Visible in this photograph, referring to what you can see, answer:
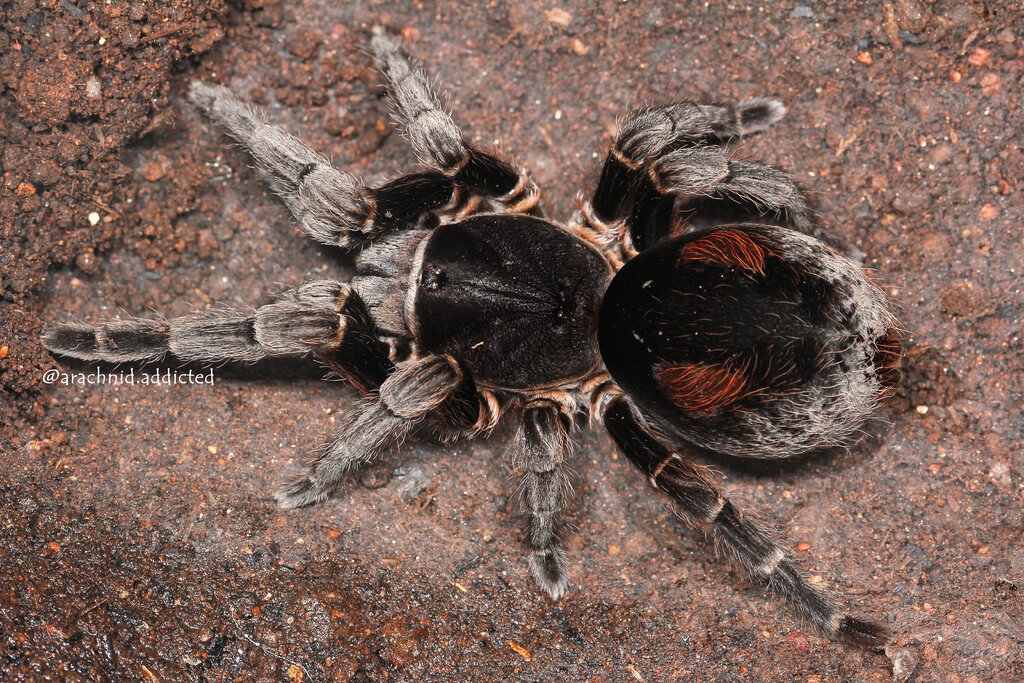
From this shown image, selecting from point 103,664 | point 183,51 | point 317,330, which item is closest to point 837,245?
point 317,330

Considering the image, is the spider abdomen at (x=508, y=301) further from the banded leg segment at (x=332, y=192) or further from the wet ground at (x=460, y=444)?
the wet ground at (x=460, y=444)

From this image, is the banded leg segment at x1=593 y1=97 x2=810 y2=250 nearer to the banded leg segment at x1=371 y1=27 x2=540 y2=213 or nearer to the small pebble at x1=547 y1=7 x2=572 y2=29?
the banded leg segment at x1=371 y1=27 x2=540 y2=213

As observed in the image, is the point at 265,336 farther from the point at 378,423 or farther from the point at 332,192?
the point at 332,192

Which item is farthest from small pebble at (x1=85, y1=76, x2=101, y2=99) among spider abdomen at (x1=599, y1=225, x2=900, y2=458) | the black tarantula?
spider abdomen at (x1=599, y1=225, x2=900, y2=458)

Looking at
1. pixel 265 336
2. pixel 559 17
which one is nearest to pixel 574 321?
pixel 265 336

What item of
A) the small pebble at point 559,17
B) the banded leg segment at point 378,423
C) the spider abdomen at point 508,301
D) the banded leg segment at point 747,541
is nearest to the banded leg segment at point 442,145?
the spider abdomen at point 508,301

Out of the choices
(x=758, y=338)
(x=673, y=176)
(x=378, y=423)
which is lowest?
(x=378, y=423)

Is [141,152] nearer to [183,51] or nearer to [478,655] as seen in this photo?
[183,51]
